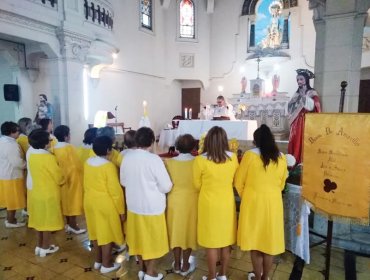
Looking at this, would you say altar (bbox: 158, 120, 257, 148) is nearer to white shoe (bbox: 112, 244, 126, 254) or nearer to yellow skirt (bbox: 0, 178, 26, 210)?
white shoe (bbox: 112, 244, 126, 254)

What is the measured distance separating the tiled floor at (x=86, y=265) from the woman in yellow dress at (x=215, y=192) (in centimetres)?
62

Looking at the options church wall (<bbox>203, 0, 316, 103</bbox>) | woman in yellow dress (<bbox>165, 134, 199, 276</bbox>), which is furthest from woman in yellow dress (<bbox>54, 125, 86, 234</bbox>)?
church wall (<bbox>203, 0, 316, 103</bbox>)

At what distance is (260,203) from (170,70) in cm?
1203

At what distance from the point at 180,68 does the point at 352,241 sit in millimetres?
11745

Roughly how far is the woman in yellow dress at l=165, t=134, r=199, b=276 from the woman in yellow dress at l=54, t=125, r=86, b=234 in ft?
5.47

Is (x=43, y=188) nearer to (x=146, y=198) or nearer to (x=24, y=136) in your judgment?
(x=146, y=198)

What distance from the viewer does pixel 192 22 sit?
1418cm

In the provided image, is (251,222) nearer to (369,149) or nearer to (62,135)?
(369,149)

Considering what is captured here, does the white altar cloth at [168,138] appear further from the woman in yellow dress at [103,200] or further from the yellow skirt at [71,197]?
the woman in yellow dress at [103,200]

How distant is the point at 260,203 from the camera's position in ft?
8.29

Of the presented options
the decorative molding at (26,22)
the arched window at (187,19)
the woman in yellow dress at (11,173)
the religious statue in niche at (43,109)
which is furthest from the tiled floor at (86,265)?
the arched window at (187,19)

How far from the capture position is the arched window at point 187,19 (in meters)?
14.0

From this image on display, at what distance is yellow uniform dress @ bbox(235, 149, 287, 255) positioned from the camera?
251 cm

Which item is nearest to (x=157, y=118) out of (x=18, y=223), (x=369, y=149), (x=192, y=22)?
(x=192, y=22)
